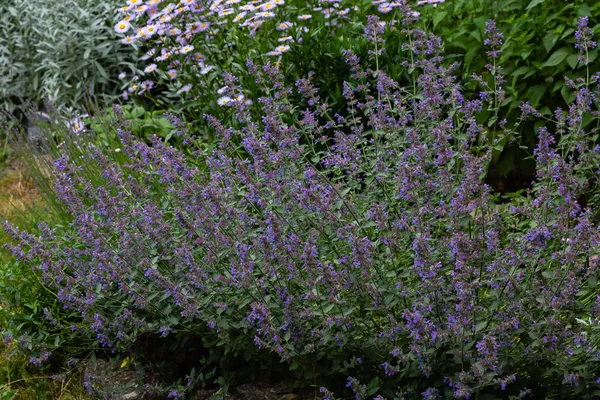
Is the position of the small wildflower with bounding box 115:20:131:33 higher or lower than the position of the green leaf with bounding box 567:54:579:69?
higher

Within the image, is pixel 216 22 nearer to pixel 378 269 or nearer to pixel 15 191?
pixel 15 191

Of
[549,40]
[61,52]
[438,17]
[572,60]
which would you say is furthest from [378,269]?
[61,52]

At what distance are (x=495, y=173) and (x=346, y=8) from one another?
5.39 feet

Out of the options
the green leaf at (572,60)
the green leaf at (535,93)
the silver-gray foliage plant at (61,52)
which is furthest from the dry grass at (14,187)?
the green leaf at (572,60)

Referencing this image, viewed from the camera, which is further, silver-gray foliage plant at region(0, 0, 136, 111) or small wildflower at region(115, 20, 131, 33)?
silver-gray foliage plant at region(0, 0, 136, 111)

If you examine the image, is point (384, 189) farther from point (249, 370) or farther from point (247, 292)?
point (249, 370)

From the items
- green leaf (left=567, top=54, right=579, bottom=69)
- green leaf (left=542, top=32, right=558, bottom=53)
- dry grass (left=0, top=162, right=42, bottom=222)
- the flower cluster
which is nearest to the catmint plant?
green leaf (left=567, top=54, right=579, bottom=69)

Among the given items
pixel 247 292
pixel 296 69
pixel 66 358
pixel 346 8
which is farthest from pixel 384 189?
pixel 346 8

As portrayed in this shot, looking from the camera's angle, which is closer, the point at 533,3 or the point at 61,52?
the point at 533,3

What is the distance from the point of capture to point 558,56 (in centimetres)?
476

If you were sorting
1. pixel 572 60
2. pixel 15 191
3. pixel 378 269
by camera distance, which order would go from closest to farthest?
1. pixel 378 269
2. pixel 572 60
3. pixel 15 191

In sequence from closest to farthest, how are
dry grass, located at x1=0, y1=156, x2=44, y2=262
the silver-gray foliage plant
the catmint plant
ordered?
the catmint plant, dry grass, located at x1=0, y1=156, x2=44, y2=262, the silver-gray foliage plant

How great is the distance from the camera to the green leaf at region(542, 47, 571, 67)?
4.74m

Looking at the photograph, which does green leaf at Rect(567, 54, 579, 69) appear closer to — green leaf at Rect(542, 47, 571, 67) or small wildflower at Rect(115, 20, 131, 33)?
green leaf at Rect(542, 47, 571, 67)
